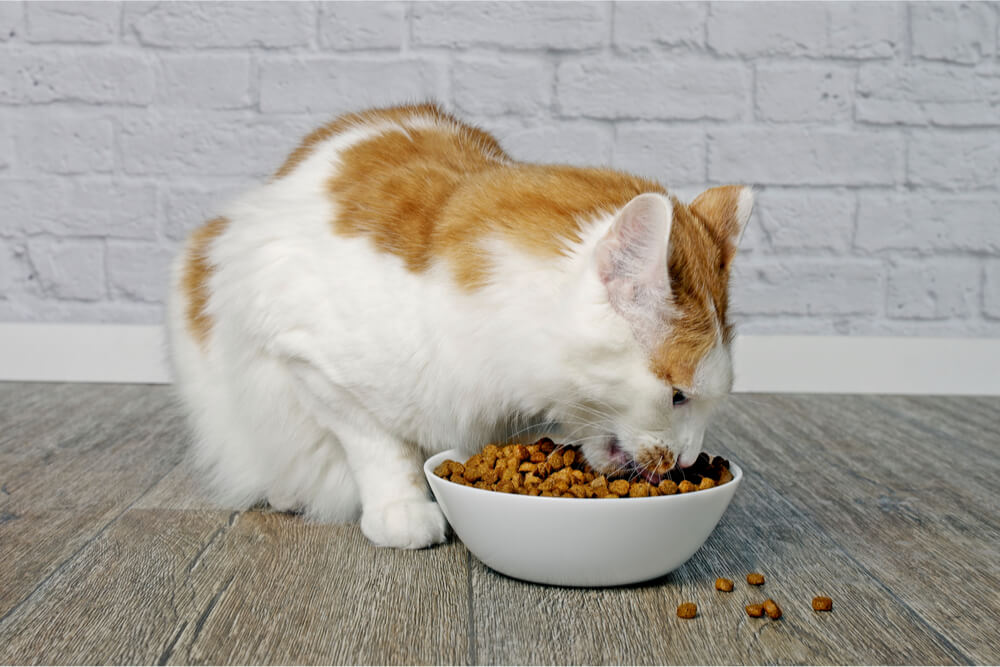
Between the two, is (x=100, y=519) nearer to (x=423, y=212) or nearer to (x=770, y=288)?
(x=423, y=212)

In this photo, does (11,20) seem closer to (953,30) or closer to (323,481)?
(323,481)

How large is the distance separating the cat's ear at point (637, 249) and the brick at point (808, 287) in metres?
1.35

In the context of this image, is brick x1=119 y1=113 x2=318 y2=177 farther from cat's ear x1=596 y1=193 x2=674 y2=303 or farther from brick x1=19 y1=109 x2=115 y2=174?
cat's ear x1=596 y1=193 x2=674 y2=303

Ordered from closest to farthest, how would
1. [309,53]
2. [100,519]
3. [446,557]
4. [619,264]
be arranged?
[619,264] < [446,557] < [100,519] < [309,53]

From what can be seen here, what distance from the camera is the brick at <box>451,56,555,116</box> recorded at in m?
2.20

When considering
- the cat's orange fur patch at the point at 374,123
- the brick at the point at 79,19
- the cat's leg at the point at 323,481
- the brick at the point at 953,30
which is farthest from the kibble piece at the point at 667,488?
the brick at the point at 79,19

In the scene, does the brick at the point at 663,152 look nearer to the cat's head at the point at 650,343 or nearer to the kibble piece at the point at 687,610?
the cat's head at the point at 650,343

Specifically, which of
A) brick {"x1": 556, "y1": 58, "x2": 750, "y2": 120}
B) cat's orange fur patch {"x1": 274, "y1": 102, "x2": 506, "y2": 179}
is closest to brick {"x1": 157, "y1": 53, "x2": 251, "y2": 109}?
brick {"x1": 556, "y1": 58, "x2": 750, "y2": 120}

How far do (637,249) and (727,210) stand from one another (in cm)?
26

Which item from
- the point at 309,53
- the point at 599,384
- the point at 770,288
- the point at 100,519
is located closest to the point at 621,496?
the point at 599,384

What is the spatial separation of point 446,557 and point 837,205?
1511 mm

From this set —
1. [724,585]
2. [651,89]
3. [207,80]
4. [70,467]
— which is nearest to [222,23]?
[207,80]

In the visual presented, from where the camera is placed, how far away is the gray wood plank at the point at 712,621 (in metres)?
0.90

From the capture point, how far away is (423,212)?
1164mm
